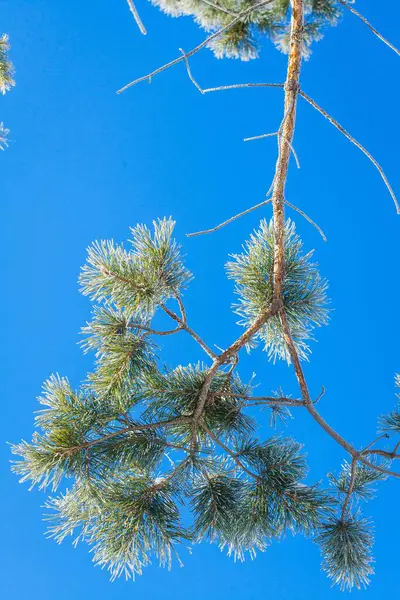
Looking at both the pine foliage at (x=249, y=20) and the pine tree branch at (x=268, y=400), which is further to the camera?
the pine foliage at (x=249, y=20)

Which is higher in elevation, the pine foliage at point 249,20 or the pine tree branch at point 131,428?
the pine foliage at point 249,20

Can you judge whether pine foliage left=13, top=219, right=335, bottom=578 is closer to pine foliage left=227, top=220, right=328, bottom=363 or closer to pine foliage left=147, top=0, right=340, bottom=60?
pine foliage left=227, top=220, right=328, bottom=363

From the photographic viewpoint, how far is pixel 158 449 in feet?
4.85

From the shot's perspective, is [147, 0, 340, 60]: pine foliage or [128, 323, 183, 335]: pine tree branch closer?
[128, 323, 183, 335]: pine tree branch

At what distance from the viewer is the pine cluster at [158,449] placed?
1394 millimetres

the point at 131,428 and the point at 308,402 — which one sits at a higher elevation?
the point at 308,402

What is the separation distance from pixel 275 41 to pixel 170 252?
143 cm

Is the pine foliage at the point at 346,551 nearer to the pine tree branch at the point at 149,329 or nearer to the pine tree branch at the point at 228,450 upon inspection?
the pine tree branch at the point at 228,450

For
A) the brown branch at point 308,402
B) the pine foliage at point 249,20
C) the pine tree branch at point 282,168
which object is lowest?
the brown branch at point 308,402

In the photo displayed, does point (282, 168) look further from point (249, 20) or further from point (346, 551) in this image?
point (249, 20)

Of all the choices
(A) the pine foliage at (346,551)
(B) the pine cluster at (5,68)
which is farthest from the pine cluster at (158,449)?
(B) the pine cluster at (5,68)

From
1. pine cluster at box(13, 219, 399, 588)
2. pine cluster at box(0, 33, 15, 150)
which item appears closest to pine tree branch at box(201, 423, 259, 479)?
pine cluster at box(13, 219, 399, 588)

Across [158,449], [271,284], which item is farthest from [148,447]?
[271,284]

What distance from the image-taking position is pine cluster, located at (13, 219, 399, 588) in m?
1.39
